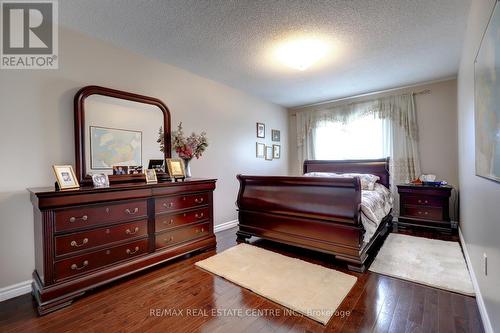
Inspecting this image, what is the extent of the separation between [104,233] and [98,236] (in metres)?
0.05

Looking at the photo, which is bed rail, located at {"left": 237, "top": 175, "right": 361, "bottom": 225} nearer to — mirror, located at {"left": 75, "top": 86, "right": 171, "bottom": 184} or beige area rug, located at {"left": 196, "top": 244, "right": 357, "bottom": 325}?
beige area rug, located at {"left": 196, "top": 244, "right": 357, "bottom": 325}

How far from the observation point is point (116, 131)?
2.70 m

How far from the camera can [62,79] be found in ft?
7.69

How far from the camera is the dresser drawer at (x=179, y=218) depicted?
255 centimetres

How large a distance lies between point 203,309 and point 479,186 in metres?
Answer: 2.37

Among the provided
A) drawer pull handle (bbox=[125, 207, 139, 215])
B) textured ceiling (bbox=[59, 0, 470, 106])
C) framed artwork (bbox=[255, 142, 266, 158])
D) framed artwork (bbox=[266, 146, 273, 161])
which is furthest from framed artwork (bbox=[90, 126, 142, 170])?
framed artwork (bbox=[266, 146, 273, 161])

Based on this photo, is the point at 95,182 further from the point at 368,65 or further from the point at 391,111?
the point at 391,111

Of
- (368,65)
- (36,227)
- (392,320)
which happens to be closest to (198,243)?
(36,227)

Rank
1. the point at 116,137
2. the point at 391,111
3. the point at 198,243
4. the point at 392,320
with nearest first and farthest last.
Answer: the point at 392,320 → the point at 116,137 → the point at 198,243 → the point at 391,111

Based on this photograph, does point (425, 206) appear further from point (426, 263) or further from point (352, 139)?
point (352, 139)

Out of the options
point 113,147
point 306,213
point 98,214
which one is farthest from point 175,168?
point 306,213

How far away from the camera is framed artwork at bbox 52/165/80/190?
78.4 inches

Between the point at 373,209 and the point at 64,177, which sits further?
the point at 373,209

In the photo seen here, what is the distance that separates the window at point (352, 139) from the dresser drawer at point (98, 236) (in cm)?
410
